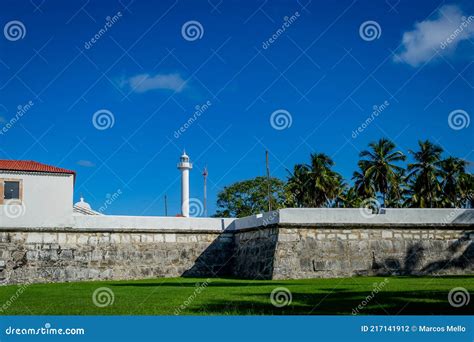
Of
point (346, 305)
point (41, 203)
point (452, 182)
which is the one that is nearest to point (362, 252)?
point (346, 305)

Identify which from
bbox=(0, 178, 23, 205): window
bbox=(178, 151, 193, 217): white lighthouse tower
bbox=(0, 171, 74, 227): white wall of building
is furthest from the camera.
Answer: bbox=(178, 151, 193, 217): white lighthouse tower

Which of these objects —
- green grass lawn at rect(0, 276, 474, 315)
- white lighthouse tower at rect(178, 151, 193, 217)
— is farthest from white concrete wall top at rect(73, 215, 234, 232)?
white lighthouse tower at rect(178, 151, 193, 217)

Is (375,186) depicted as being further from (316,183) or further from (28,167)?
(28,167)

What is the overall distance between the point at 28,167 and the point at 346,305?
627 inches

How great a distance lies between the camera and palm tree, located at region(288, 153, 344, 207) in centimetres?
4753

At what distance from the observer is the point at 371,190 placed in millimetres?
45750

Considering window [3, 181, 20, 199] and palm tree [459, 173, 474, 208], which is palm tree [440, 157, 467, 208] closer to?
palm tree [459, 173, 474, 208]

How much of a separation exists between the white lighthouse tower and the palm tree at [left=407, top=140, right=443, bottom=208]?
16606 mm

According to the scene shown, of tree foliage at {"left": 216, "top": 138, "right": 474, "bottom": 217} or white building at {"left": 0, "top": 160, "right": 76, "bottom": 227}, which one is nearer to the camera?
white building at {"left": 0, "top": 160, "right": 76, "bottom": 227}

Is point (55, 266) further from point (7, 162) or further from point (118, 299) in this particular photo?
point (118, 299)

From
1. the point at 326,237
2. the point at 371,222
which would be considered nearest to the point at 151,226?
the point at 326,237

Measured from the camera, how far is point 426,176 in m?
44.0

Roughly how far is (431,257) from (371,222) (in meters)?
2.31

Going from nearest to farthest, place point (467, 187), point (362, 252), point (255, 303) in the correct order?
point (255, 303) → point (362, 252) → point (467, 187)
